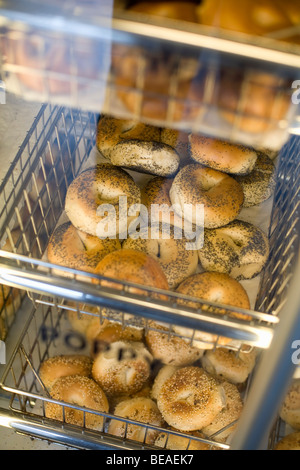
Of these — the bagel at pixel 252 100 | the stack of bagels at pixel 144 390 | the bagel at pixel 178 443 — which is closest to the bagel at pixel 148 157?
the stack of bagels at pixel 144 390

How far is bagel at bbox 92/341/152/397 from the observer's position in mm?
1113

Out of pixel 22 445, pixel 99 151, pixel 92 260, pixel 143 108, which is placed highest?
pixel 143 108

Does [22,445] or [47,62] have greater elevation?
[47,62]

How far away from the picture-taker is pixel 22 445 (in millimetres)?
1128

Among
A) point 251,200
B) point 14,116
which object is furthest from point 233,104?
point 14,116

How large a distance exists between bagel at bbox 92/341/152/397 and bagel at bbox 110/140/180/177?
1.41 feet

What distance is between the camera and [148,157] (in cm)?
105

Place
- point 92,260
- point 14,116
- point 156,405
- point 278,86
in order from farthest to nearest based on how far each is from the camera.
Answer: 1. point 14,116
2. point 156,405
3. point 92,260
4. point 278,86

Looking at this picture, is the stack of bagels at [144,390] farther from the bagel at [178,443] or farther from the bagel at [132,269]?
the bagel at [132,269]

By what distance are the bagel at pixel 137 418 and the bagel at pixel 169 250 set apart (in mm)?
323

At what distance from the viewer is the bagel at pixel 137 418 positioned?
1.07 metres

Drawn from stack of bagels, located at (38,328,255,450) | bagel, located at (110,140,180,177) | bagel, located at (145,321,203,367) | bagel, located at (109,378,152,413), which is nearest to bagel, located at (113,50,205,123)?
bagel, located at (110,140,180,177)

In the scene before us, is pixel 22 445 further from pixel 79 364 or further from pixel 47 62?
pixel 47 62

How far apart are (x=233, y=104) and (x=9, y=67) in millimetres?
284
